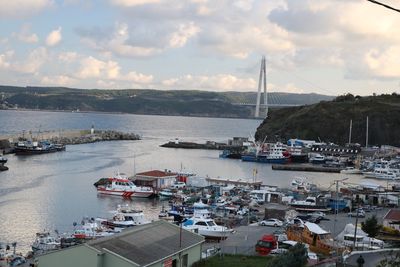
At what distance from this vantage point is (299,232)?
12242 millimetres

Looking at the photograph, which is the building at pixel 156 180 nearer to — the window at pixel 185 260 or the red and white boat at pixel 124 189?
the red and white boat at pixel 124 189

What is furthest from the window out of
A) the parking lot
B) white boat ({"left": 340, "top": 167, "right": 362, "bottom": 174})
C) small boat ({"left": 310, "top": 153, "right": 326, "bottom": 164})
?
small boat ({"left": 310, "top": 153, "right": 326, "bottom": 164})

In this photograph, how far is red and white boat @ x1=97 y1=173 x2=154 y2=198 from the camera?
2200cm

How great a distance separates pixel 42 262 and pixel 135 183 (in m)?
15.5

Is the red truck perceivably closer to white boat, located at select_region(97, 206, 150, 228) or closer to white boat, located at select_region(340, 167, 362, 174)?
white boat, located at select_region(97, 206, 150, 228)

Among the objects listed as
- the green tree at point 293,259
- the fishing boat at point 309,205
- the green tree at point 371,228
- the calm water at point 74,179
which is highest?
the green tree at point 293,259

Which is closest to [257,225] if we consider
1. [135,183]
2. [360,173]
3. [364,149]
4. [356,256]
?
[356,256]

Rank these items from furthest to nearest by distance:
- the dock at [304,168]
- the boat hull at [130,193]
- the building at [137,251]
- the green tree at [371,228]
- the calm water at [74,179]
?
the dock at [304,168] → the boat hull at [130,193] → the calm water at [74,179] → the green tree at [371,228] → the building at [137,251]

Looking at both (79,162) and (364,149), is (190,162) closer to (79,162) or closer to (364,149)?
(79,162)

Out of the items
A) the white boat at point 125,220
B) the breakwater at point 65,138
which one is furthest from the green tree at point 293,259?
the breakwater at point 65,138

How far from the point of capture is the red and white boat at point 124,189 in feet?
72.2

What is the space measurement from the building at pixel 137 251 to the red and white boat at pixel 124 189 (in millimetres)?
12983

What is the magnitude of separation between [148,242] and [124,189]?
14.0 m

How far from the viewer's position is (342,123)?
177ft
